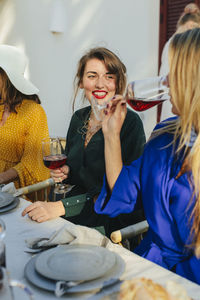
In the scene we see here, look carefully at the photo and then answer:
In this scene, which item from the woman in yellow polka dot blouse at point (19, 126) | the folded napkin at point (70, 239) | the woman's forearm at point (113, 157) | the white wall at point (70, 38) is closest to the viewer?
the folded napkin at point (70, 239)

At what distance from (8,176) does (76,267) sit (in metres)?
1.38

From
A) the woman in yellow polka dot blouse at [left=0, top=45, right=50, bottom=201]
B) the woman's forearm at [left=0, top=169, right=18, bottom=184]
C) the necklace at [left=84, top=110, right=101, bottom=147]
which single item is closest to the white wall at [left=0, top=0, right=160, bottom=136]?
the woman in yellow polka dot blouse at [left=0, top=45, right=50, bottom=201]

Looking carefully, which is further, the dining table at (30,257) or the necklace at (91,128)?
the necklace at (91,128)

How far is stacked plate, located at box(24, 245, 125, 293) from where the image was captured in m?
0.91

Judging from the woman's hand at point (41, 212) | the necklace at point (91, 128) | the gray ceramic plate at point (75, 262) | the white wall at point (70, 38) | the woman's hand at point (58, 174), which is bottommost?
the woman's hand at point (41, 212)

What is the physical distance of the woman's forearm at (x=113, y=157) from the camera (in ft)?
4.54

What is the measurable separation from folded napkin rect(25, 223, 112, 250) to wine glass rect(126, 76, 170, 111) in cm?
51

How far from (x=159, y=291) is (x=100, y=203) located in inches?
27.1

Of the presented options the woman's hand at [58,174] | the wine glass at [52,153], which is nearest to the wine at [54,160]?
the wine glass at [52,153]

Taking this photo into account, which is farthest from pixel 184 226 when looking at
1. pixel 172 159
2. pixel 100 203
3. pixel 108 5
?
pixel 108 5

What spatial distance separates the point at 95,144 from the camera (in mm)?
2010

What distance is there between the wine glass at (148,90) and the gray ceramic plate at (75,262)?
0.56 metres

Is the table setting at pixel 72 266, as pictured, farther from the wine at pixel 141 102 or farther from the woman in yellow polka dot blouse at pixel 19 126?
the woman in yellow polka dot blouse at pixel 19 126

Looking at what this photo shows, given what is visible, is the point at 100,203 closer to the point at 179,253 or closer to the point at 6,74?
the point at 179,253
